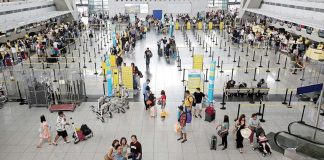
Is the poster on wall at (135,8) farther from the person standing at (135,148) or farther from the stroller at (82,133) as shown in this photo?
the person standing at (135,148)

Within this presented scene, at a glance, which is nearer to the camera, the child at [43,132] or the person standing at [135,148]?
the person standing at [135,148]

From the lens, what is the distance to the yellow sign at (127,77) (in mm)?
14398

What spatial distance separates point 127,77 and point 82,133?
15.3 ft

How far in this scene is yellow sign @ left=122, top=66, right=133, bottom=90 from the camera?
1440 centimetres

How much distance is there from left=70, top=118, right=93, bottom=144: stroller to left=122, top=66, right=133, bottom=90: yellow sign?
14.1 feet

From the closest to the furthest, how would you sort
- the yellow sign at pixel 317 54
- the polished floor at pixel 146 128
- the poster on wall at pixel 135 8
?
the polished floor at pixel 146 128, the yellow sign at pixel 317 54, the poster on wall at pixel 135 8

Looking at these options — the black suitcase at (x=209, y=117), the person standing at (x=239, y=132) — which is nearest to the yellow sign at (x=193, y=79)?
the black suitcase at (x=209, y=117)

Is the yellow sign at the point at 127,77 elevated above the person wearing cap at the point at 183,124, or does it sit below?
above

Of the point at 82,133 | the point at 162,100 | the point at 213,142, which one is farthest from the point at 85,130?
the point at 213,142

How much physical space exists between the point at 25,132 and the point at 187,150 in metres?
6.47

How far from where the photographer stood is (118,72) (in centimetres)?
1476

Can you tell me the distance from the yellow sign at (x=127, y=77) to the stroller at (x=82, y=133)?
431 cm

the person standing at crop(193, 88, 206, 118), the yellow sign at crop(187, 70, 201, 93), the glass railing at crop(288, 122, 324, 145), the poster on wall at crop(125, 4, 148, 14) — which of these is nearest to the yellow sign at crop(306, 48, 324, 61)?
the glass railing at crop(288, 122, 324, 145)

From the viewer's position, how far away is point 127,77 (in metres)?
14.5
